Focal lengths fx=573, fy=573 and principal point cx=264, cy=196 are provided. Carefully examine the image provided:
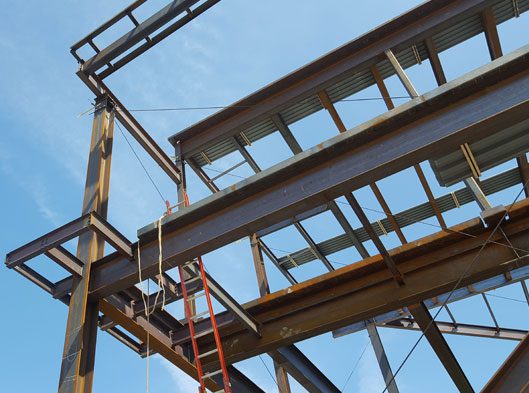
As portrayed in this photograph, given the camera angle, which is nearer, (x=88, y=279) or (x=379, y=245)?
(x=88, y=279)

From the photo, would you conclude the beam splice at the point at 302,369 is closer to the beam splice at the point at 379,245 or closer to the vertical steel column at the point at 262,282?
the vertical steel column at the point at 262,282

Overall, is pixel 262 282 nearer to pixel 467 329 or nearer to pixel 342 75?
pixel 342 75

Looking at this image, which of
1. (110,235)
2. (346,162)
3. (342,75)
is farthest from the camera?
(342,75)

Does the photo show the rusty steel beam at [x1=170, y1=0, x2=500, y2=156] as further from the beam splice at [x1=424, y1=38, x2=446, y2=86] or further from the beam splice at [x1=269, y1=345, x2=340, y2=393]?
the beam splice at [x1=269, y1=345, x2=340, y2=393]

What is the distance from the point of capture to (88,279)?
8016mm

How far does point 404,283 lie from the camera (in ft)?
31.2

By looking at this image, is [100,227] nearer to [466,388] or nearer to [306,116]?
[306,116]

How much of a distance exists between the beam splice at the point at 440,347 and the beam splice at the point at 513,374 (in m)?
2.35

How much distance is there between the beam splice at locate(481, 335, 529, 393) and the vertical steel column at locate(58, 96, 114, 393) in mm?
5106

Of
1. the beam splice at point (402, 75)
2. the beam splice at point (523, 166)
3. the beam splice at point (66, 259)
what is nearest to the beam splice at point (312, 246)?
the beam splice at point (402, 75)

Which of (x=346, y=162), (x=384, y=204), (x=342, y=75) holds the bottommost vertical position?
(x=346, y=162)

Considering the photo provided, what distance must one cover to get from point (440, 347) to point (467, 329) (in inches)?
184

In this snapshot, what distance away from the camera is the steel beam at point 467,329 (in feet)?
45.6

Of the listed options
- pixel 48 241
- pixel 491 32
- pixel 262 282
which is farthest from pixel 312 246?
pixel 48 241
